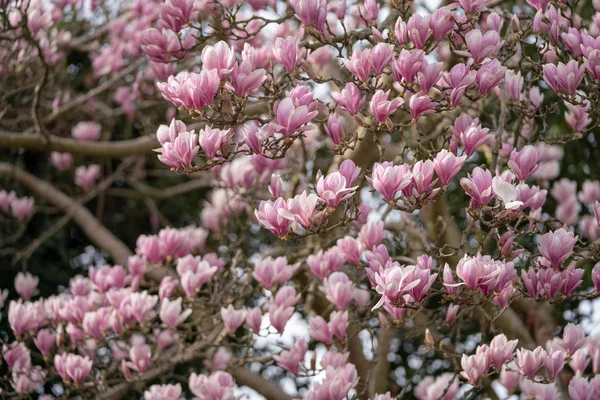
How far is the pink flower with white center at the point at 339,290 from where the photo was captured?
2393mm

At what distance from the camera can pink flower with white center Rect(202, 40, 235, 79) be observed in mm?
1841

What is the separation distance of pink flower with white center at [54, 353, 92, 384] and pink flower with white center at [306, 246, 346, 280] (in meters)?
0.88

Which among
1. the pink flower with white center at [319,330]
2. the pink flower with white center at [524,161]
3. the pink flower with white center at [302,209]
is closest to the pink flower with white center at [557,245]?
the pink flower with white center at [524,161]

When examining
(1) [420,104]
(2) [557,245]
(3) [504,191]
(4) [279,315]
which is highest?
(1) [420,104]

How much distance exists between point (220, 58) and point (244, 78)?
78 mm

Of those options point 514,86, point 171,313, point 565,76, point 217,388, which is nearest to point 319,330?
point 217,388

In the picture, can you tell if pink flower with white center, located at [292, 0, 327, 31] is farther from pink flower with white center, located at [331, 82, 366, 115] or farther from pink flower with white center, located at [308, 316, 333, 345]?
pink flower with white center, located at [308, 316, 333, 345]

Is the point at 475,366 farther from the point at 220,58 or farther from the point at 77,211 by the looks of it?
the point at 77,211

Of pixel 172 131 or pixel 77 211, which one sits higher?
pixel 172 131

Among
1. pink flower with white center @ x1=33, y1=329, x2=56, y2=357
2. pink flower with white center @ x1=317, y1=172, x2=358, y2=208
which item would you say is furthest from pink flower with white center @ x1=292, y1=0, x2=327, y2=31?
pink flower with white center @ x1=33, y1=329, x2=56, y2=357

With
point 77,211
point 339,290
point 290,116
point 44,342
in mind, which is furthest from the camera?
point 77,211

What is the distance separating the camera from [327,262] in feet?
8.27

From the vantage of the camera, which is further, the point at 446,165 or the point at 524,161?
the point at 524,161

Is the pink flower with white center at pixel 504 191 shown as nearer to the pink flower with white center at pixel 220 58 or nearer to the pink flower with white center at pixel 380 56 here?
the pink flower with white center at pixel 380 56
